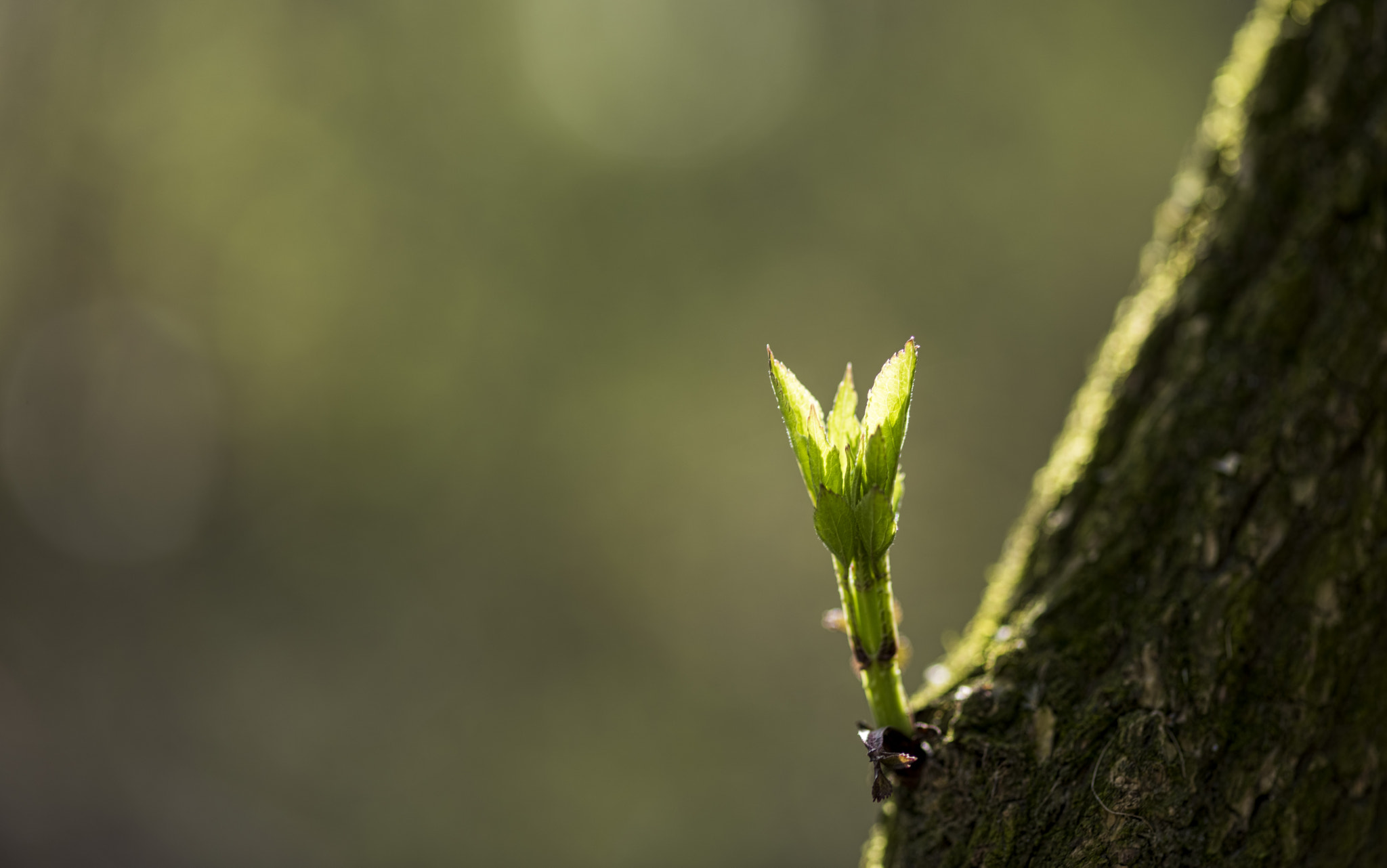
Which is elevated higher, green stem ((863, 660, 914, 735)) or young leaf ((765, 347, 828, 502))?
young leaf ((765, 347, 828, 502))

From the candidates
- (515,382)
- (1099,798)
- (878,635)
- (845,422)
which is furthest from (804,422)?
(515,382)

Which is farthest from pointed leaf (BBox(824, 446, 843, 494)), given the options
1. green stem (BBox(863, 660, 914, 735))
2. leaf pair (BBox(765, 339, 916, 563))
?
green stem (BBox(863, 660, 914, 735))

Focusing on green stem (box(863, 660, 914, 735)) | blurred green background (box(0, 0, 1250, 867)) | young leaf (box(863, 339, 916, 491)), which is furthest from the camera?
blurred green background (box(0, 0, 1250, 867))

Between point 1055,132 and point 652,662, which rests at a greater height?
point 1055,132

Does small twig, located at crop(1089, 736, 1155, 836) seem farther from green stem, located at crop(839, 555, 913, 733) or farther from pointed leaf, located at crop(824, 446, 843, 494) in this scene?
pointed leaf, located at crop(824, 446, 843, 494)

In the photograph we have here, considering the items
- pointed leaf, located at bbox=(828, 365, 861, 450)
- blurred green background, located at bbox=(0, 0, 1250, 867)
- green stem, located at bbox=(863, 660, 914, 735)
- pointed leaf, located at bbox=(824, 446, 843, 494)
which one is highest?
blurred green background, located at bbox=(0, 0, 1250, 867)

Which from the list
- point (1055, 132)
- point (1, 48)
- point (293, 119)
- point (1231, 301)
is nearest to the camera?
point (1231, 301)

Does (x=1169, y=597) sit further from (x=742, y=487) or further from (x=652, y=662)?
(x=652, y=662)

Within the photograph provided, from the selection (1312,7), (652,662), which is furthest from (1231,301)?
(652,662)
